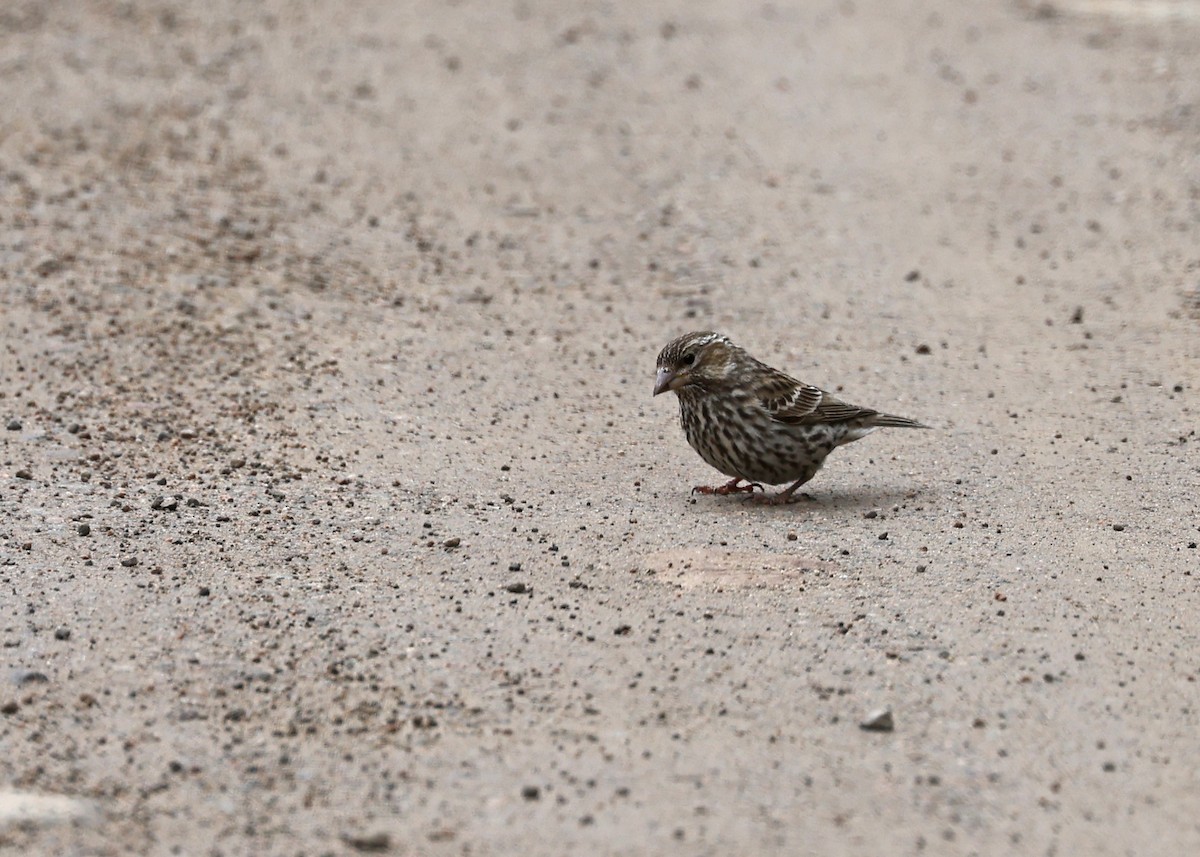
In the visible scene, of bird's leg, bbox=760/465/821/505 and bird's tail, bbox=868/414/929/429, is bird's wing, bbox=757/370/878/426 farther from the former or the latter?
bird's leg, bbox=760/465/821/505

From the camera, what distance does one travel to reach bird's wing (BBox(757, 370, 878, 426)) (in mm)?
7723

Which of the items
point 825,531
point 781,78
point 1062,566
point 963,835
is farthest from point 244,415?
point 781,78

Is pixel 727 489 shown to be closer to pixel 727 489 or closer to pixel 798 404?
pixel 727 489

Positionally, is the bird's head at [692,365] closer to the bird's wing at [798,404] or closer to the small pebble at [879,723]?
the bird's wing at [798,404]

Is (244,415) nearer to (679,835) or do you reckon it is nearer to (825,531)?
(825,531)

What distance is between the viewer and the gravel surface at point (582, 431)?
5.05 meters

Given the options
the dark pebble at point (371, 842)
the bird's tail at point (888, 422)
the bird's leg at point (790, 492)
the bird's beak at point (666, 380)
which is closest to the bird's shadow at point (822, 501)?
the bird's leg at point (790, 492)

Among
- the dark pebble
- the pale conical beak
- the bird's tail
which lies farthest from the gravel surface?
the pale conical beak

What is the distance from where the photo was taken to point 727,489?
7898mm

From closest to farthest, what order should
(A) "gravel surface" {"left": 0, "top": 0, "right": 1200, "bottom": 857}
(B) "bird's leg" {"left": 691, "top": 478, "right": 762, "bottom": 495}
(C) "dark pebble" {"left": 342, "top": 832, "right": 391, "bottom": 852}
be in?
(C) "dark pebble" {"left": 342, "top": 832, "right": 391, "bottom": 852}, (A) "gravel surface" {"left": 0, "top": 0, "right": 1200, "bottom": 857}, (B) "bird's leg" {"left": 691, "top": 478, "right": 762, "bottom": 495}

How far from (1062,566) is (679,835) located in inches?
103

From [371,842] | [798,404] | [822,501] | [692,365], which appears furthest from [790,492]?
[371,842]

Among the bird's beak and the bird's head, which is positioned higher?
the bird's head

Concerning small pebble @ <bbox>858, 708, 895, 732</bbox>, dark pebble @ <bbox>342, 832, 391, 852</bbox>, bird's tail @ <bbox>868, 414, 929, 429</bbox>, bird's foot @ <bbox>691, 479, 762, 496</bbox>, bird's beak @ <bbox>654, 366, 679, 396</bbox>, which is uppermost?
bird's tail @ <bbox>868, 414, 929, 429</bbox>
